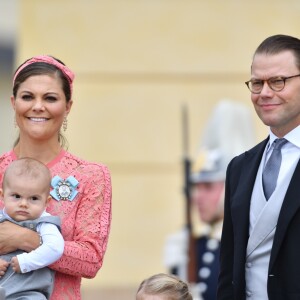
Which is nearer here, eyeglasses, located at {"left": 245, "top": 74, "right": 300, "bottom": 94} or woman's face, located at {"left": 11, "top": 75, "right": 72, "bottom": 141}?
eyeglasses, located at {"left": 245, "top": 74, "right": 300, "bottom": 94}

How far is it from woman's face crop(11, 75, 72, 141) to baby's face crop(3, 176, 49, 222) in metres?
0.22

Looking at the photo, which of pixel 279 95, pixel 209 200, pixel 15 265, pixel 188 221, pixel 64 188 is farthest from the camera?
pixel 188 221

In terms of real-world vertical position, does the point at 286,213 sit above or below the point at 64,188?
below

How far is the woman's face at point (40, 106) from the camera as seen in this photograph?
429cm

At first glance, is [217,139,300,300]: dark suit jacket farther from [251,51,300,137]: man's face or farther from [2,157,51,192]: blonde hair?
[2,157,51,192]: blonde hair

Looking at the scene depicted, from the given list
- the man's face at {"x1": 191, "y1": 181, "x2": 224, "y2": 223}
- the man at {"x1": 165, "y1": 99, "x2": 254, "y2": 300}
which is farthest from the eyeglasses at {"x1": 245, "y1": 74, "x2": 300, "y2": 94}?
the man's face at {"x1": 191, "y1": 181, "x2": 224, "y2": 223}

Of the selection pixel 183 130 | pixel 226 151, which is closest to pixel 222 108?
pixel 226 151

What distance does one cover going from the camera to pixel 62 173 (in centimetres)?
430

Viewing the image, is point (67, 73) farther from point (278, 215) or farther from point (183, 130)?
point (183, 130)

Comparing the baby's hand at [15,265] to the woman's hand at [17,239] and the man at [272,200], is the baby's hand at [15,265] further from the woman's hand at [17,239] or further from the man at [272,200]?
the man at [272,200]

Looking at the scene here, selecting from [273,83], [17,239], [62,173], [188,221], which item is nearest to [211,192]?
[188,221]

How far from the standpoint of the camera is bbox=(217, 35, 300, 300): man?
Answer: 13.3 feet

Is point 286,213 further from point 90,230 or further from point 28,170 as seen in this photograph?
point 28,170

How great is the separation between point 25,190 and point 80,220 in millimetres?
222
